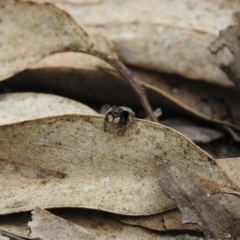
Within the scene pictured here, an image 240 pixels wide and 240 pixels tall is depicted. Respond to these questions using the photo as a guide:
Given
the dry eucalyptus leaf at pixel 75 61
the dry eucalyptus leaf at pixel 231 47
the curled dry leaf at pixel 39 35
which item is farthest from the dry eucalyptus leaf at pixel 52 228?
the dry eucalyptus leaf at pixel 231 47

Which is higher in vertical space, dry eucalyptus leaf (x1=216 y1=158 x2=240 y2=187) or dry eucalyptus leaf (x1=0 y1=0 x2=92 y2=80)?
dry eucalyptus leaf (x1=0 y1=0 x2=92 y2=80)

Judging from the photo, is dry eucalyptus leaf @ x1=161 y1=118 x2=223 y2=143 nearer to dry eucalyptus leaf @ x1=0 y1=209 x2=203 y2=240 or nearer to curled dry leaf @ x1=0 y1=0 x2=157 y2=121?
curled dry leaf @ x1=0 y1=0 x2=157 y2=121

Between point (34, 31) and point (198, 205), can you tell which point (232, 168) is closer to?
point (198, 205)

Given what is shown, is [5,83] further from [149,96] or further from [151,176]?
[151,176]

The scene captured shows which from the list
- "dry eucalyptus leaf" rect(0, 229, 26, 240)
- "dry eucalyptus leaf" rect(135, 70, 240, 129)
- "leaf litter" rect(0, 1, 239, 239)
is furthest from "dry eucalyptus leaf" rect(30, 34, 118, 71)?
"dry eucalyptus leaf" rect(0, 229, 26, 240)

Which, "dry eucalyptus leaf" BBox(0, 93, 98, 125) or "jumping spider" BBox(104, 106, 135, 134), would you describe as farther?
"dry eucalyptus leaf" BBox(0, 93, 98, 125)

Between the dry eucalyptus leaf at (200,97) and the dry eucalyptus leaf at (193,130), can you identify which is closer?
the dry eucalyptus leaf at (193,130)

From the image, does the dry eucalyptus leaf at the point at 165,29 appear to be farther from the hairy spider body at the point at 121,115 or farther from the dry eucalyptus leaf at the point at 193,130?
the hairy spider body at the point at 121,115
